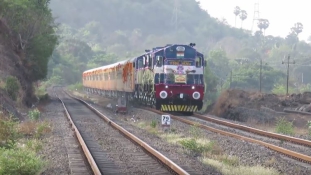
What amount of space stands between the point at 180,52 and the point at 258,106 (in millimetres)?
8421

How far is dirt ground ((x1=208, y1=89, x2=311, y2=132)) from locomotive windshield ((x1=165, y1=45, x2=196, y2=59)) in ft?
15.7

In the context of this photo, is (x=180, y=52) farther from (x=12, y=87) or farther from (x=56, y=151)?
(x=56, y=151)

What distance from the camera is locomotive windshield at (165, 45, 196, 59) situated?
2745cm

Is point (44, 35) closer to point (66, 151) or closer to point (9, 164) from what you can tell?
point (66, 151)

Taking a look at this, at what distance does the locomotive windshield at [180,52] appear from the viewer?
27.5 meters

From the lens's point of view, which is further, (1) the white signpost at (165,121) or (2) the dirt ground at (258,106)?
(2) the dirt ground at (258,106)

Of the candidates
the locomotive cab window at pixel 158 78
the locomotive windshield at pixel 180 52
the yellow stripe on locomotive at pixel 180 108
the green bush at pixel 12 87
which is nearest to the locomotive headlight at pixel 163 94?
the locomotive cab window at pixel 158 78

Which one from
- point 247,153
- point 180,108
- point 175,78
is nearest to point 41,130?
point 247,153

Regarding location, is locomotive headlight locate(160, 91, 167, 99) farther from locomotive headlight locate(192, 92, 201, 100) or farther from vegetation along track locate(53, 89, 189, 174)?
vegetation along track locate(53, 89, 189, 174)

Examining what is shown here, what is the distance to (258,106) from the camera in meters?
33.4

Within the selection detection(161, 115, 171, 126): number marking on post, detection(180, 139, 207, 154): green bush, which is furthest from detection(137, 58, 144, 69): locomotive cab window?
detection(180, 139, 207, 154): green bush

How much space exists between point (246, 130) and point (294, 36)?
17939cm

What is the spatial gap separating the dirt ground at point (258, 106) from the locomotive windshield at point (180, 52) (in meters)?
4.78

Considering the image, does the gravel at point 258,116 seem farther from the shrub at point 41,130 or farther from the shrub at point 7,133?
the shrub at point 7,133
